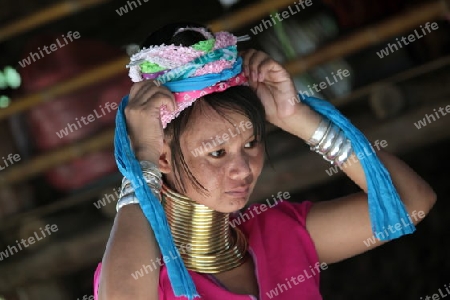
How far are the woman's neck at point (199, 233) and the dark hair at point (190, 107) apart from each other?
0.15 feet

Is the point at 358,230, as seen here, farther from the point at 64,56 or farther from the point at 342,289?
the point at 64,56

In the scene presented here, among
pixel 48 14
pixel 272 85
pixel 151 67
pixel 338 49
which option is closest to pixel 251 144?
pixel 272 85

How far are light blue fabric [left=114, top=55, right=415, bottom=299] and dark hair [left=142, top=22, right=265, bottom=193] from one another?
49 millimetres

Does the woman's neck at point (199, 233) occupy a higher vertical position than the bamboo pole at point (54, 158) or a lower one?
lower

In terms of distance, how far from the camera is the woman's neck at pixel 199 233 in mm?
2150

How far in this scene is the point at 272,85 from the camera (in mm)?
2283

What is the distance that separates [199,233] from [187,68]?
41 cm

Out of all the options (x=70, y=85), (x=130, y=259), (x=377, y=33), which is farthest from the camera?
(x=70, y=85)

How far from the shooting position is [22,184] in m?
3.48

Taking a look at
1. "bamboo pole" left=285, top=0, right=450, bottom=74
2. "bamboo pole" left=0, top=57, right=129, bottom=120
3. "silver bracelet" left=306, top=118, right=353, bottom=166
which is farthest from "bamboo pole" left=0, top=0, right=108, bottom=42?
"silver bracelet" left=306, top=118, right=353, bottom=166

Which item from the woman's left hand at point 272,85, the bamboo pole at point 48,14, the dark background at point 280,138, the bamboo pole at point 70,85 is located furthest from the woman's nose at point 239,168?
the bamboo pole at point 48,14

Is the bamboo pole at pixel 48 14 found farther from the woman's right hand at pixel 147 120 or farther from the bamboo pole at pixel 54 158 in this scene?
the woman's right hand at pixel 147 120

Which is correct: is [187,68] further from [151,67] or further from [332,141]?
[332,141]

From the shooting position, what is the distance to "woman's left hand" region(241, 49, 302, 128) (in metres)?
2.21
